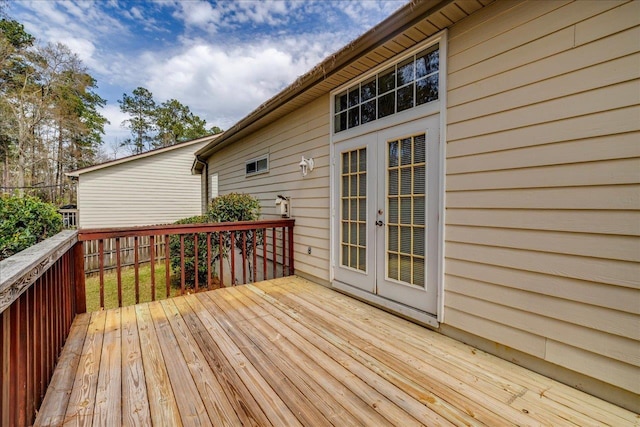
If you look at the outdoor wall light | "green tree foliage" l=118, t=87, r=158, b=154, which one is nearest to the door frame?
the outdoor wall light

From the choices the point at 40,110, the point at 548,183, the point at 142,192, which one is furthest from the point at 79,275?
the point at 40,110

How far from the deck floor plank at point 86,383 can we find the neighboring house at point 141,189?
10514mm

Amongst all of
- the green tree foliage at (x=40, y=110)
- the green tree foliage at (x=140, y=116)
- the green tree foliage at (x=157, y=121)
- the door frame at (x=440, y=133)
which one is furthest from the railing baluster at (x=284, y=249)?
the green tree foliage at (x=140, y=116)

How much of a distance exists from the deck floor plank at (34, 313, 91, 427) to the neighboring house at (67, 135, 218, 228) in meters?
10.4

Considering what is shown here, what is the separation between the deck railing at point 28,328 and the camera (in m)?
1.08

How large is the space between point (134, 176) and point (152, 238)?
10.1 m

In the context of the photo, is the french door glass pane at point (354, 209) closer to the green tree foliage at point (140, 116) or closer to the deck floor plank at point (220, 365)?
the deck floor plank at point (220, 365)

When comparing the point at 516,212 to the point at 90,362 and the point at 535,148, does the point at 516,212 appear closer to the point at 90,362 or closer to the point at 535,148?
the point at 535,148

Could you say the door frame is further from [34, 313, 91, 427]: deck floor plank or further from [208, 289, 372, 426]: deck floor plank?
[34, 313, 91, 427]: deck floor plank

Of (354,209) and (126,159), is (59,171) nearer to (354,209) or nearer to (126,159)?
(126,159)

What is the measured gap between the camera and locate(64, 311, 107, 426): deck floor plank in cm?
139

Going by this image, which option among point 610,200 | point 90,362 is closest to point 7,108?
point 90,362

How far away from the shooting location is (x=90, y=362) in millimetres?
1902

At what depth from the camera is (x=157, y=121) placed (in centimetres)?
2183
